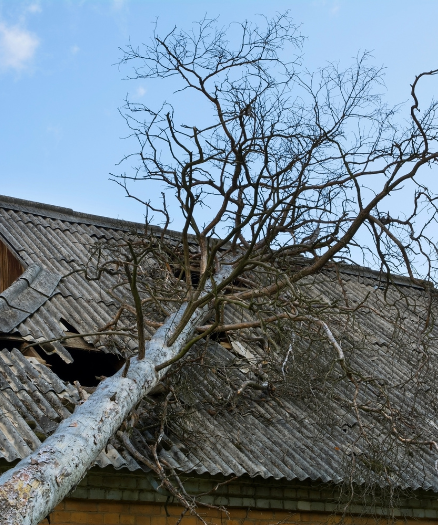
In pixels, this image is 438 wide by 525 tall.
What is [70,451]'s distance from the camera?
404 centimetres

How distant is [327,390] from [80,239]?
4609 millimetres

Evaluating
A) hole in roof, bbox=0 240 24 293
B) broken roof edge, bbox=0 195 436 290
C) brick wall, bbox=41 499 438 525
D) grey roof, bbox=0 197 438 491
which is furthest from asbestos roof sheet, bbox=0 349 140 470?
broken roof edge, bbox=0 195 436 290

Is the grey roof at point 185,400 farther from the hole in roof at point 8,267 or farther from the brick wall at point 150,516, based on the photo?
the brick wall at point 150,516

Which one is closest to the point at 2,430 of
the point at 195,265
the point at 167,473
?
the point at 167,473

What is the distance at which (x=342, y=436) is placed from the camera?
7355 millimetres

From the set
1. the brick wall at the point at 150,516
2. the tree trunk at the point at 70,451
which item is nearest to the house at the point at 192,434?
the brick wall at the point at 150,516

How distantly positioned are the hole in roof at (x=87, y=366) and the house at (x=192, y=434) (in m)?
0.01

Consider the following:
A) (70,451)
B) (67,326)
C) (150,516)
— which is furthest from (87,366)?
(70,451)

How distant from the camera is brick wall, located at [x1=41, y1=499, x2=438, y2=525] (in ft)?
18.2

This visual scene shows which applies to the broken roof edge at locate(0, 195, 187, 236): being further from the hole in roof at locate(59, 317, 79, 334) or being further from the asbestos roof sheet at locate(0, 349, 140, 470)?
the asbestos roof sheet at locate(0, 349, 140, 470)

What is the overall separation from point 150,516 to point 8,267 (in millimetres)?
4261

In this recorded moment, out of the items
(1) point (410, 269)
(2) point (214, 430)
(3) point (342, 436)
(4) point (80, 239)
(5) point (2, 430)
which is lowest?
(5) point (2, 430)

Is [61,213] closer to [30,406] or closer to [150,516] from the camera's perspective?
[30,406]

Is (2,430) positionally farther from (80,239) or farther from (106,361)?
(80,239)
